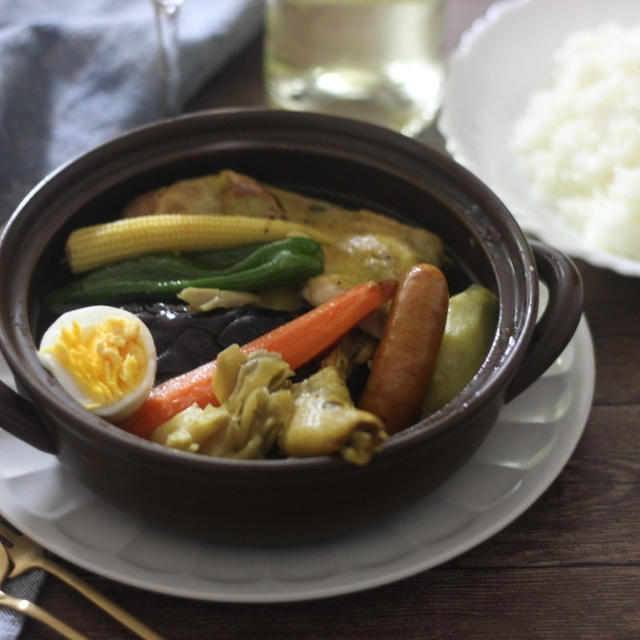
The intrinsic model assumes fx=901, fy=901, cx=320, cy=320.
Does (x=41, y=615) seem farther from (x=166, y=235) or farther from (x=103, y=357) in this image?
(x=166, y=235)

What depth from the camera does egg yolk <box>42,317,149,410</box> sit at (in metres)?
1.24

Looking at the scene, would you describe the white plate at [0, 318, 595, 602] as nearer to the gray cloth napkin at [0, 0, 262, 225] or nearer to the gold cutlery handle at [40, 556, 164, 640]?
the gold cutlery handle at [40, 556, 164, 640]

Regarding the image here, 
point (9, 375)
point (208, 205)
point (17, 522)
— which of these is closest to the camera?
point (17, 522)

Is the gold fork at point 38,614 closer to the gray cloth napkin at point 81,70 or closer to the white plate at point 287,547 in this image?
the white plate at point 287,547

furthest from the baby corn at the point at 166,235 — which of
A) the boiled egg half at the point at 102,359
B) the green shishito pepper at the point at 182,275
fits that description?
the boiled egg half at the point at 102,359

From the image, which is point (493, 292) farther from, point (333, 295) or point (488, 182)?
point (488, 182)

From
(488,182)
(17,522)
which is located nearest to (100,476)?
(17,522)

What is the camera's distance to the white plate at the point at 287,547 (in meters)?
1.18

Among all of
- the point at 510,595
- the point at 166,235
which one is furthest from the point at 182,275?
the point at 510,595

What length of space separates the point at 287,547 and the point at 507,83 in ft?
4.67

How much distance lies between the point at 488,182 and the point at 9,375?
1058 millimetres

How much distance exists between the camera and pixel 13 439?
1.37 metres

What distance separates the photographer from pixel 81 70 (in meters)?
2.20

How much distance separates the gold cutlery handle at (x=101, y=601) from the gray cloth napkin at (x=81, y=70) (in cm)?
94
